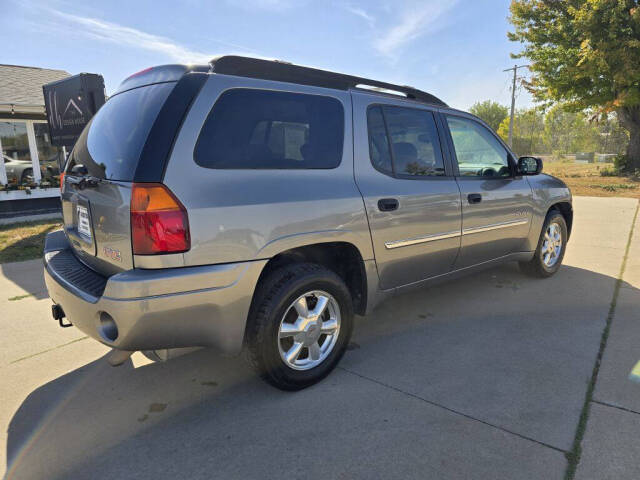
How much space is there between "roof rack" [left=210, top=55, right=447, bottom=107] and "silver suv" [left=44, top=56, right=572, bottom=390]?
0.01 m

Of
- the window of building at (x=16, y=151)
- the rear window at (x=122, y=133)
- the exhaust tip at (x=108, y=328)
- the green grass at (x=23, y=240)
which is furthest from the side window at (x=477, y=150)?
the window of building at (x=16, y=151)

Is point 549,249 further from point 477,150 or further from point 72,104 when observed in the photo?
point 72,104

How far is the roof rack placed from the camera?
2.39 metres

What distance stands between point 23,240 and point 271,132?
6.87 meters

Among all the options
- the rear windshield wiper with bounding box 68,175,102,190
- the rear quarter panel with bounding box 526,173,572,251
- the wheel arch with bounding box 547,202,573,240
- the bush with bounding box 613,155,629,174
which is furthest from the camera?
the bush with bounding box 613,155,629,174

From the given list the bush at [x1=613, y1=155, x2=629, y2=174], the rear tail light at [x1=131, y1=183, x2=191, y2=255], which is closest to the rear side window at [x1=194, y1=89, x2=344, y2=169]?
the rear tail light at [x1=131, y1=183, x2=191, y2=255]

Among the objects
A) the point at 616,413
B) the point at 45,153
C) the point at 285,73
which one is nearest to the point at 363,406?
the point at 616,413

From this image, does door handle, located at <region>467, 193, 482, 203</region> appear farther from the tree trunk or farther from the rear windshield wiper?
the tree trunk

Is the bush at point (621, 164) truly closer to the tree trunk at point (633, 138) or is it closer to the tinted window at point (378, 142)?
the tree trunk at point (633, 138)

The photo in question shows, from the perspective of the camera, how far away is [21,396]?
269 centimetres

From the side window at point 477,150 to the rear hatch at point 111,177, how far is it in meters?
2.41

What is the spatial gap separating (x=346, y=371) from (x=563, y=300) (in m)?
2.50

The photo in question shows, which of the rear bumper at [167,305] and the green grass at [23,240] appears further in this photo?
the green grass at [23,240]

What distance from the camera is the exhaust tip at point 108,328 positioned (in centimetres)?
212
